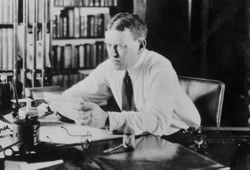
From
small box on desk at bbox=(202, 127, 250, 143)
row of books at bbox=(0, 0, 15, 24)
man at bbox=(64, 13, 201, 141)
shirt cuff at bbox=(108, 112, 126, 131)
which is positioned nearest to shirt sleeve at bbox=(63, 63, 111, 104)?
man at bbox=(64, 13, 201, 141)

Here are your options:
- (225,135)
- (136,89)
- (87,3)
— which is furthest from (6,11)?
(225,135)

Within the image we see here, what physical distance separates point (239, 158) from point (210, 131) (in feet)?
0.86

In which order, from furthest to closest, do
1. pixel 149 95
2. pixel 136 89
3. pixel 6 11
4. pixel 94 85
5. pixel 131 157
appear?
1. pixel 6 11
2. pixel 94 85
3. pixel 136 89
4. pixel 149 95
5. pixel 131 157

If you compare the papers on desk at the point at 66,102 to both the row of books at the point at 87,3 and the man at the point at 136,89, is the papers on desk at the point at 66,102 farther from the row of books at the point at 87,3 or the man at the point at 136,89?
the row of books at the point at 87,3

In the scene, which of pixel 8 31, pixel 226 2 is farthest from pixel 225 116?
pixel 8 31

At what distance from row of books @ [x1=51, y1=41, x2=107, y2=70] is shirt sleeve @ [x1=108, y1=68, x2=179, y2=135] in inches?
72.4

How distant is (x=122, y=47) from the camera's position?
1913 mm

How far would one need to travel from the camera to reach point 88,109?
60.7 inches

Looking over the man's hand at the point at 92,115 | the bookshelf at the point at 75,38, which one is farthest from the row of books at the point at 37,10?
the man's hand at the point at 92,115

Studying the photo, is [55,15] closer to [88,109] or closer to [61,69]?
[61,69]

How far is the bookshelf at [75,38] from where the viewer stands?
358cm

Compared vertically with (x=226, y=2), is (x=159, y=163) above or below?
below

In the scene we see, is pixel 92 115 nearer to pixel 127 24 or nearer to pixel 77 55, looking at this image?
pixel 127 24

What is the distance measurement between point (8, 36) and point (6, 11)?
8.7 inches
